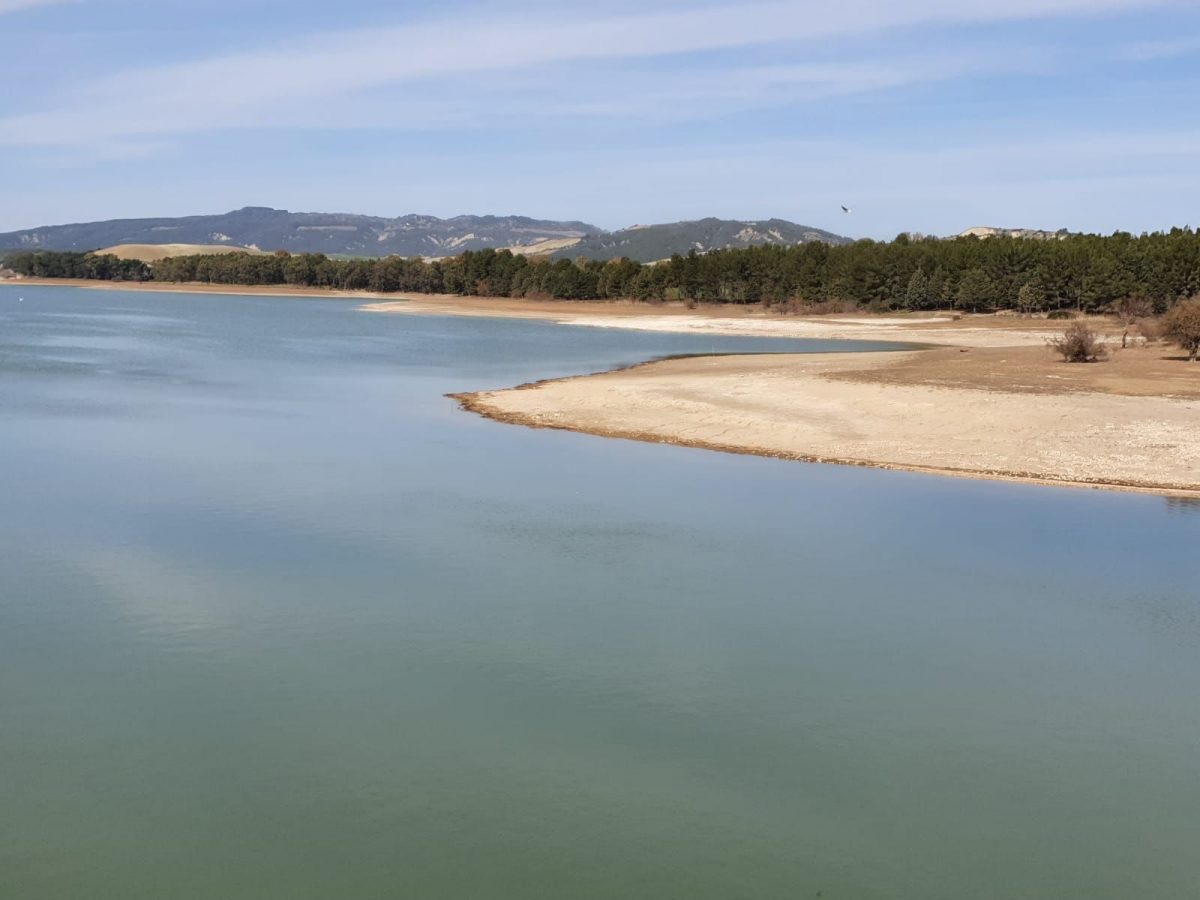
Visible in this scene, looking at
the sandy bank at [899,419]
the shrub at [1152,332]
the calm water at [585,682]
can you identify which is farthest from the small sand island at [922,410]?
the calm water at [585,682]

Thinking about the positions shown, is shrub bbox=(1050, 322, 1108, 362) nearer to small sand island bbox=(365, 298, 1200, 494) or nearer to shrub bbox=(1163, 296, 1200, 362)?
small sand island bbox=(365, 298, 1200, 494)

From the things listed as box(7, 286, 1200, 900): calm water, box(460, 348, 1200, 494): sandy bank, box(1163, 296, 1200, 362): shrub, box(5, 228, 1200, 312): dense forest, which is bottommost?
box(7, 286, 1200, 900): calm water

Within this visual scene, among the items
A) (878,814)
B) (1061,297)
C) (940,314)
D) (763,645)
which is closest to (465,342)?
(940,314)

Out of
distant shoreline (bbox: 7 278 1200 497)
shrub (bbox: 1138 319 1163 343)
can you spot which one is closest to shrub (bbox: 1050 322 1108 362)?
distant shoreline (bbox: 7 278 1200 497)

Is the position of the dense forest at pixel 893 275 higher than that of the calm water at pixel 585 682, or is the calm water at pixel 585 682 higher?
the dense forest at pixel 893 275

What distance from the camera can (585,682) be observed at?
579 inches

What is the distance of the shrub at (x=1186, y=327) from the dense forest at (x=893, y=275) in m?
31.8

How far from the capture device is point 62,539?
2111cm

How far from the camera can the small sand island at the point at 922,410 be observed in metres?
28.9

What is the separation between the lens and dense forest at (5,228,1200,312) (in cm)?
8394

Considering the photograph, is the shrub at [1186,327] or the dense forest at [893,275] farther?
the dense forest at [893,275]

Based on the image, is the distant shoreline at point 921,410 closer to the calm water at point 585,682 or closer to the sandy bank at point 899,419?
the sandy bank at point 899,419

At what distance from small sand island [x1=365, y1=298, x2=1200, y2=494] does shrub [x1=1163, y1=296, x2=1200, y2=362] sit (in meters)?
1.11

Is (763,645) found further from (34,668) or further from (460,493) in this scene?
(460,493)
